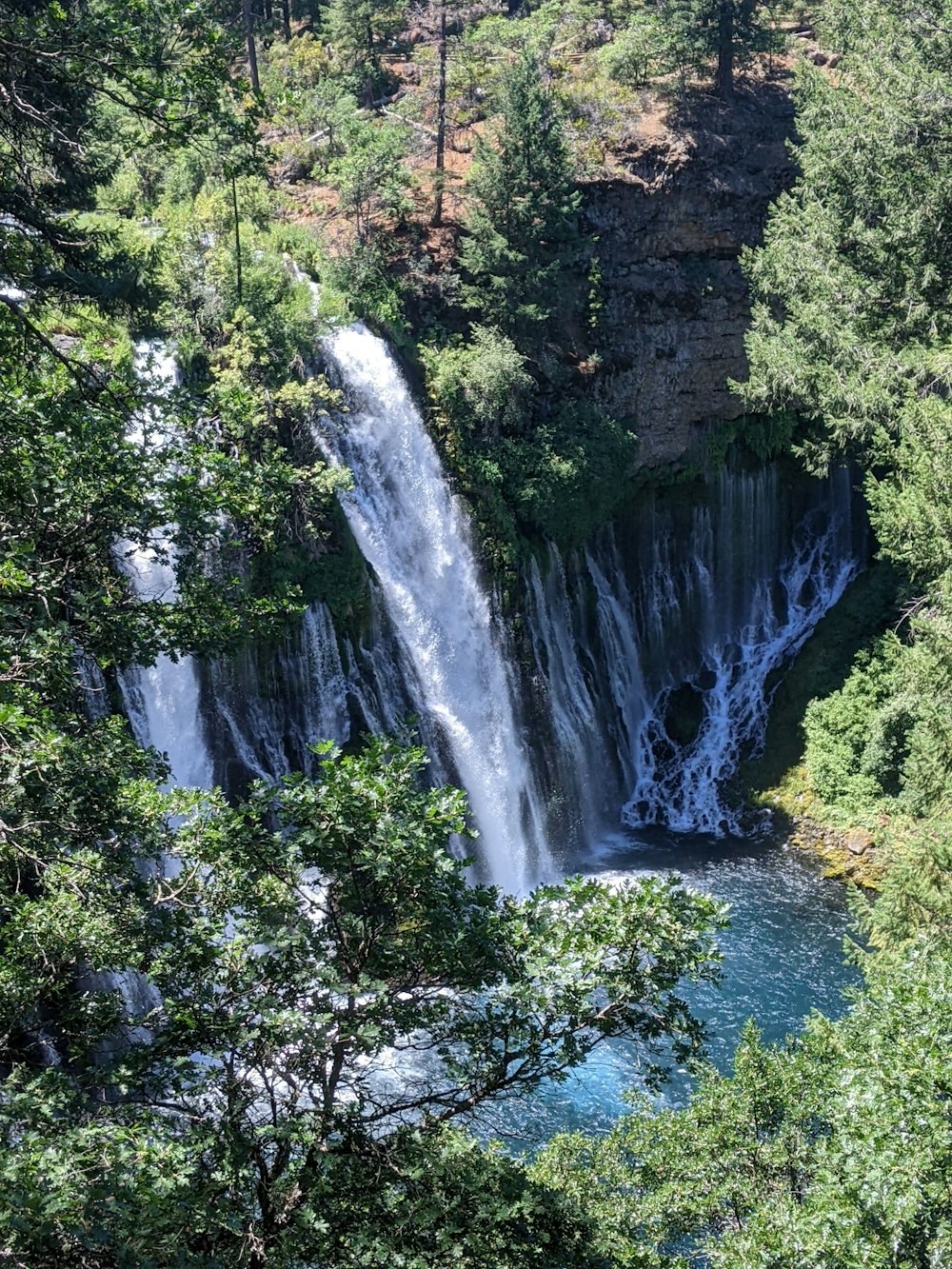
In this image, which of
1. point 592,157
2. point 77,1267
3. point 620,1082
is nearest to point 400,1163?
point 77,1267

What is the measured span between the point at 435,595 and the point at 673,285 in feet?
37.1

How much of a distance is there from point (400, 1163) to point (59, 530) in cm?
469

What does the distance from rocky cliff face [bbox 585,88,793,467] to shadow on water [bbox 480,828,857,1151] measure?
32.6ft

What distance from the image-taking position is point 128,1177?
5.38 m

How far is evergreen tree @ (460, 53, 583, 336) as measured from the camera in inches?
984

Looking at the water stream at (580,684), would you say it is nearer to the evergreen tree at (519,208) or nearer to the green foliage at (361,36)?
the evergreen tree at (519,208)

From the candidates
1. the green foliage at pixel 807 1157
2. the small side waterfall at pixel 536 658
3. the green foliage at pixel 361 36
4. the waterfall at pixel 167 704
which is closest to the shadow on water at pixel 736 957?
the small side waterfall at pixel 536 658

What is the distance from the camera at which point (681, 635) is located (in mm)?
28656

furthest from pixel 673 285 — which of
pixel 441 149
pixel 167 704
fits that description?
pixel 167 704

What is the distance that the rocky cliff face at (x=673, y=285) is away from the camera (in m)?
27.8

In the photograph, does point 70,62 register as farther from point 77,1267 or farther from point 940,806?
point 940,806

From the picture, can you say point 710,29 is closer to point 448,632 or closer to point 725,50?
point 725,50

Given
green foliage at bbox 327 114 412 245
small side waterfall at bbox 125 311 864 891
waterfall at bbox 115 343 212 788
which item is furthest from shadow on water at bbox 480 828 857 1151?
green foliage at bbox 327 114 412 245

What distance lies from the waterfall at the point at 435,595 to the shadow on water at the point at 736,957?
2.17m
